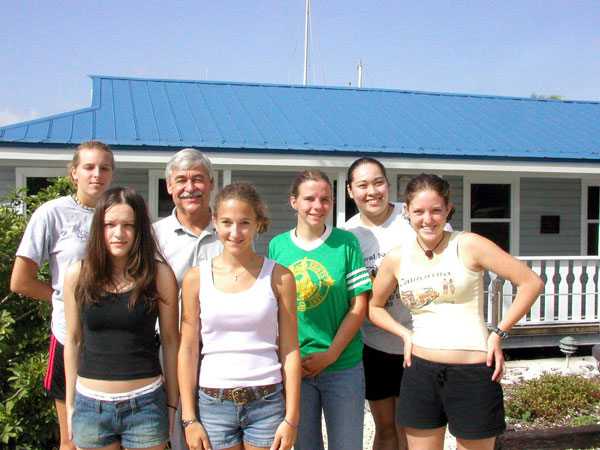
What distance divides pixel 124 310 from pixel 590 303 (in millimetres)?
7386

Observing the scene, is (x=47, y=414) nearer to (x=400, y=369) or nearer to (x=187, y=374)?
(x=187, y=374)

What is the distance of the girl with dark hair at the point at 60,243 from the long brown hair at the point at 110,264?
390 mm

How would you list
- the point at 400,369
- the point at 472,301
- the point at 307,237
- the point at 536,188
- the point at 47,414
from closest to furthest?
the point at 472,301, the point at 307,237, the point at 400,369, the point at 47,414, the point at 536,188

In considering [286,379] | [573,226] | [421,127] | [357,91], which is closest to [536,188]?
[573,226]

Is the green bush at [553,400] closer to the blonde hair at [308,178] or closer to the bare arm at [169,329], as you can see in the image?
the blonde hair at [308,178]

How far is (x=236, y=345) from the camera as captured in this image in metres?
2.25

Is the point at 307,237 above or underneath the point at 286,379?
above

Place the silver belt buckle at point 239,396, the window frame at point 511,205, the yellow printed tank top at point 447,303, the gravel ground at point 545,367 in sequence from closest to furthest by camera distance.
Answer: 1. the silver belt buckle at point 239,396
2. the yellow printed tank top at point 447,303
3. the gravel ground at point 545,367
4. the window frame at point 511,205

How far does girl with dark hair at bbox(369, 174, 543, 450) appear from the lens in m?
2.38

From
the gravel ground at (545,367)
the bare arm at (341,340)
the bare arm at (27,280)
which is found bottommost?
the gravel ground at (545,367)

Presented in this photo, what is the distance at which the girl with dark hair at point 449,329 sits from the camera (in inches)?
93.6

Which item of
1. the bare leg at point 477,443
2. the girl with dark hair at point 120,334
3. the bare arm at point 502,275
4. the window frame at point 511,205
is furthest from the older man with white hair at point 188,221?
the window frame at point 511,205

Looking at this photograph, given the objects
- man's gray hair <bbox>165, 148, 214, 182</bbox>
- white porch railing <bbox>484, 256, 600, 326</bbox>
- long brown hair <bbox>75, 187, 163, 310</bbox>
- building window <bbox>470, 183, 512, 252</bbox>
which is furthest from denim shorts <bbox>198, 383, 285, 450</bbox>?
building window <bbox>470, 183, 512, 252</bbox>

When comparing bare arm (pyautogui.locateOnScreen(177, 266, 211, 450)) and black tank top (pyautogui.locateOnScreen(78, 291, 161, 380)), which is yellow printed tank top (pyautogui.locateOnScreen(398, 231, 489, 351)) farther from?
black tank top (pyautogui.locateOnScreen(78, 291, 161, 380))
